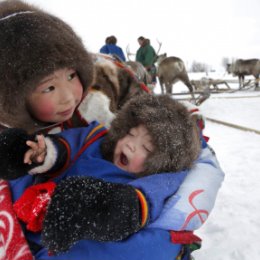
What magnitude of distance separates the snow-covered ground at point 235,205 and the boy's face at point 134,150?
74 cm

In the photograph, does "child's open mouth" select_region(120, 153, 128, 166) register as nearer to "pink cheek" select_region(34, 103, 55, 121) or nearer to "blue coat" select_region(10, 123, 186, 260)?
"blue coat" select_region(10, 123, 186, 260)

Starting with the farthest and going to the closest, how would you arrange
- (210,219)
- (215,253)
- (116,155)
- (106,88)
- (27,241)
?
(210,219), (215,253), (106,88), (116,155), (27,241)

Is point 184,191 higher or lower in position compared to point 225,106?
higher

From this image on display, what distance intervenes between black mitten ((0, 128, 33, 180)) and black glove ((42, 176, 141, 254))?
6.3 inches

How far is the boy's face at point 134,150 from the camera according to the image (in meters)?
0.92

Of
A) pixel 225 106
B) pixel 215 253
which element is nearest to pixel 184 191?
pixel 215 253

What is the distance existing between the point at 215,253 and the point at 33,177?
0.97m

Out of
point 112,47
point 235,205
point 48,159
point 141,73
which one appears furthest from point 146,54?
point 48,159

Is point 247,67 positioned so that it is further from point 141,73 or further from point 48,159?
point 48,159

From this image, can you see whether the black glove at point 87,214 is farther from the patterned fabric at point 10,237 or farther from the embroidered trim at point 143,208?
the patterned fabric at point 10,237

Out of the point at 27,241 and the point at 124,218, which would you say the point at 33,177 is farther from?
the point at 124,218

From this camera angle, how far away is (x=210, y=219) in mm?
1744

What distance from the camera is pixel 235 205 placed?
1.88 meters

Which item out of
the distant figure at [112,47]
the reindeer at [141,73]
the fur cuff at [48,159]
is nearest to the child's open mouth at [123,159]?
the fur cuff at [48,159]
